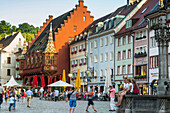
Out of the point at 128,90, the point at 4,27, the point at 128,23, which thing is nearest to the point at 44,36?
the point at 128,23

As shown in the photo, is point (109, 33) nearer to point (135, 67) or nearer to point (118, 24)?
point (118, 24)

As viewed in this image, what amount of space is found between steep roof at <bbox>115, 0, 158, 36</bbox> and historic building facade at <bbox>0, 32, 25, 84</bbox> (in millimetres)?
45587

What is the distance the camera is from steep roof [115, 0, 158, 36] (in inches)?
2263

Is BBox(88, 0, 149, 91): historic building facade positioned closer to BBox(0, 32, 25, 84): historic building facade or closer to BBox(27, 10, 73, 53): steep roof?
BBox(27, 10, 73, 53): steep roof

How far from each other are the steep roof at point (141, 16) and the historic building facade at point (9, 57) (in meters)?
45.6

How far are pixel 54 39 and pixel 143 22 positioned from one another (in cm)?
2808

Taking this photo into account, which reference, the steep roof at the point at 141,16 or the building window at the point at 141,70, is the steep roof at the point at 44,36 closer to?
the steep roof at the point at 141,16

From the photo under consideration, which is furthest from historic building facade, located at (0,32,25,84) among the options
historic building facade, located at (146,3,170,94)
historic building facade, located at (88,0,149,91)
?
historic building facade, located at (146,3,170,94)

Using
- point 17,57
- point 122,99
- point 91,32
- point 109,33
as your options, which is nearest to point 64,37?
point 91,32

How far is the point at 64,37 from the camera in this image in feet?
270

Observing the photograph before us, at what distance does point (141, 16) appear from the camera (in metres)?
59.8

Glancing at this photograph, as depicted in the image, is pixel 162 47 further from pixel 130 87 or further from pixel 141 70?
pixel 141 70

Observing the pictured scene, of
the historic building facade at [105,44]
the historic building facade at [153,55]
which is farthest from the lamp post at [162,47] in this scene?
the historic building facade at [105,44]

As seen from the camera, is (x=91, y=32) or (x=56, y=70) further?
(x=56, y=70)
